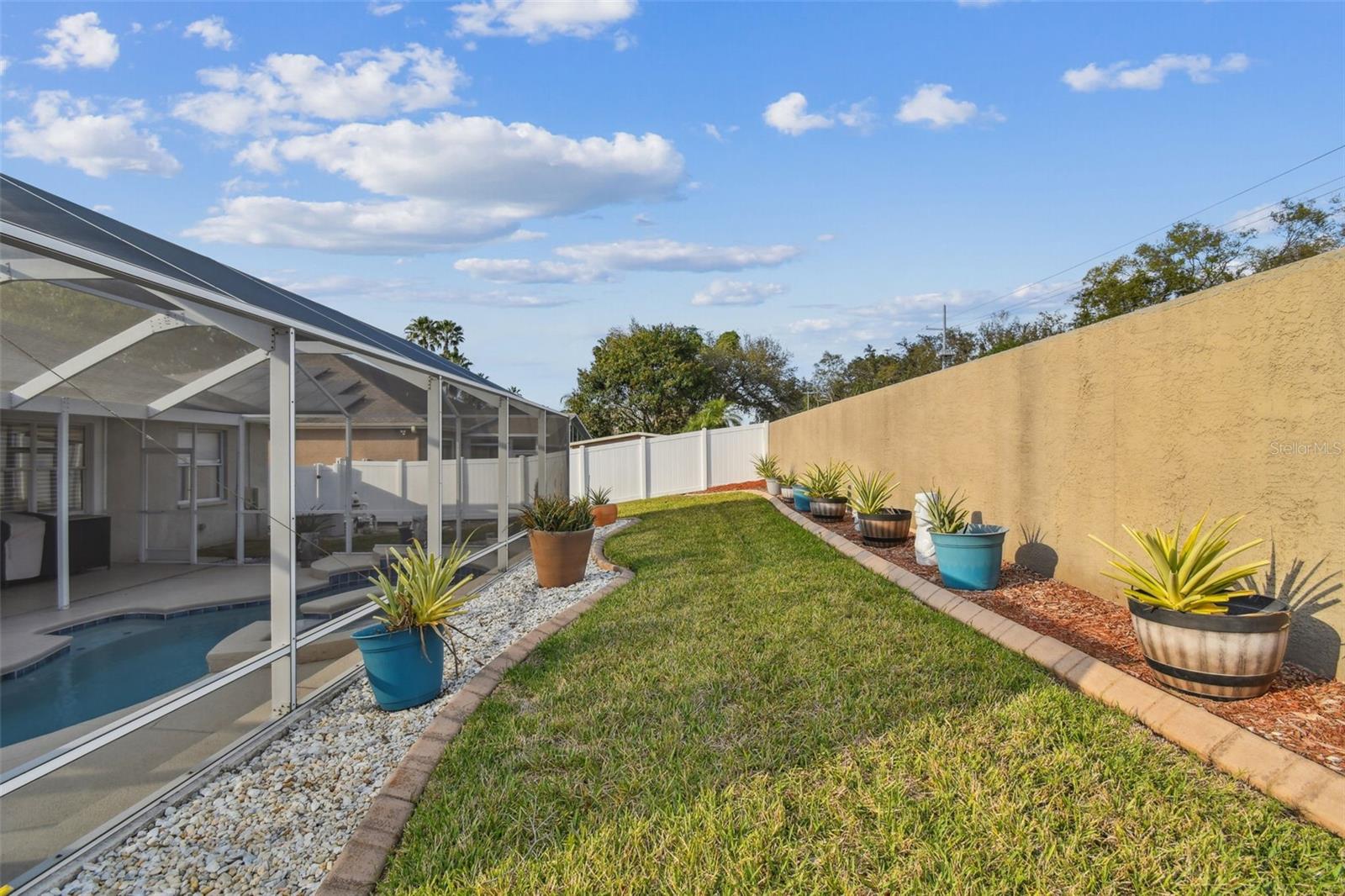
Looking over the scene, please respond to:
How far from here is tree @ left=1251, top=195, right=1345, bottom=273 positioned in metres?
23.5

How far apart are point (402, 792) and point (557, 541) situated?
4298 millimetres

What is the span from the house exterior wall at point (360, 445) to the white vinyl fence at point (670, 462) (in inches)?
400

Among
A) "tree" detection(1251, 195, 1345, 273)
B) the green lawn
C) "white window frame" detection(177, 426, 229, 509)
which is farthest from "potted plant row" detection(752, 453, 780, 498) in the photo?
"tree" detection(1251, 195, 1345, 273)

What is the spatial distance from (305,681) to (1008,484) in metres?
6.37

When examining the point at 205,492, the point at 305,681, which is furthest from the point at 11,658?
the point at 205,492

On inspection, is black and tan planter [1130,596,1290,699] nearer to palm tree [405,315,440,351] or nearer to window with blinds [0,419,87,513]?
window with blinds [0,419,87,513]

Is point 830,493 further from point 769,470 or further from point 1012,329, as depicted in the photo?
point 1012,329

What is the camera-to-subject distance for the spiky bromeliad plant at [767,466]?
706 inches

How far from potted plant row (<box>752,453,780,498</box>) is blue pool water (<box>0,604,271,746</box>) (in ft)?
36.1

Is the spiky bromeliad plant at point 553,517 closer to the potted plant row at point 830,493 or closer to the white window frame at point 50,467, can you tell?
the potted plant row at point 830,493

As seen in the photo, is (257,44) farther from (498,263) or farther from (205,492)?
(498,263)

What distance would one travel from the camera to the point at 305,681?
4.74 metres

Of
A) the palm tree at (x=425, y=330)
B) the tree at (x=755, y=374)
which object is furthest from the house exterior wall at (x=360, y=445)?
the tree at (x=755, y=374)

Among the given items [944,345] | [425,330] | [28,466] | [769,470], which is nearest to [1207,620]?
[28,466]
